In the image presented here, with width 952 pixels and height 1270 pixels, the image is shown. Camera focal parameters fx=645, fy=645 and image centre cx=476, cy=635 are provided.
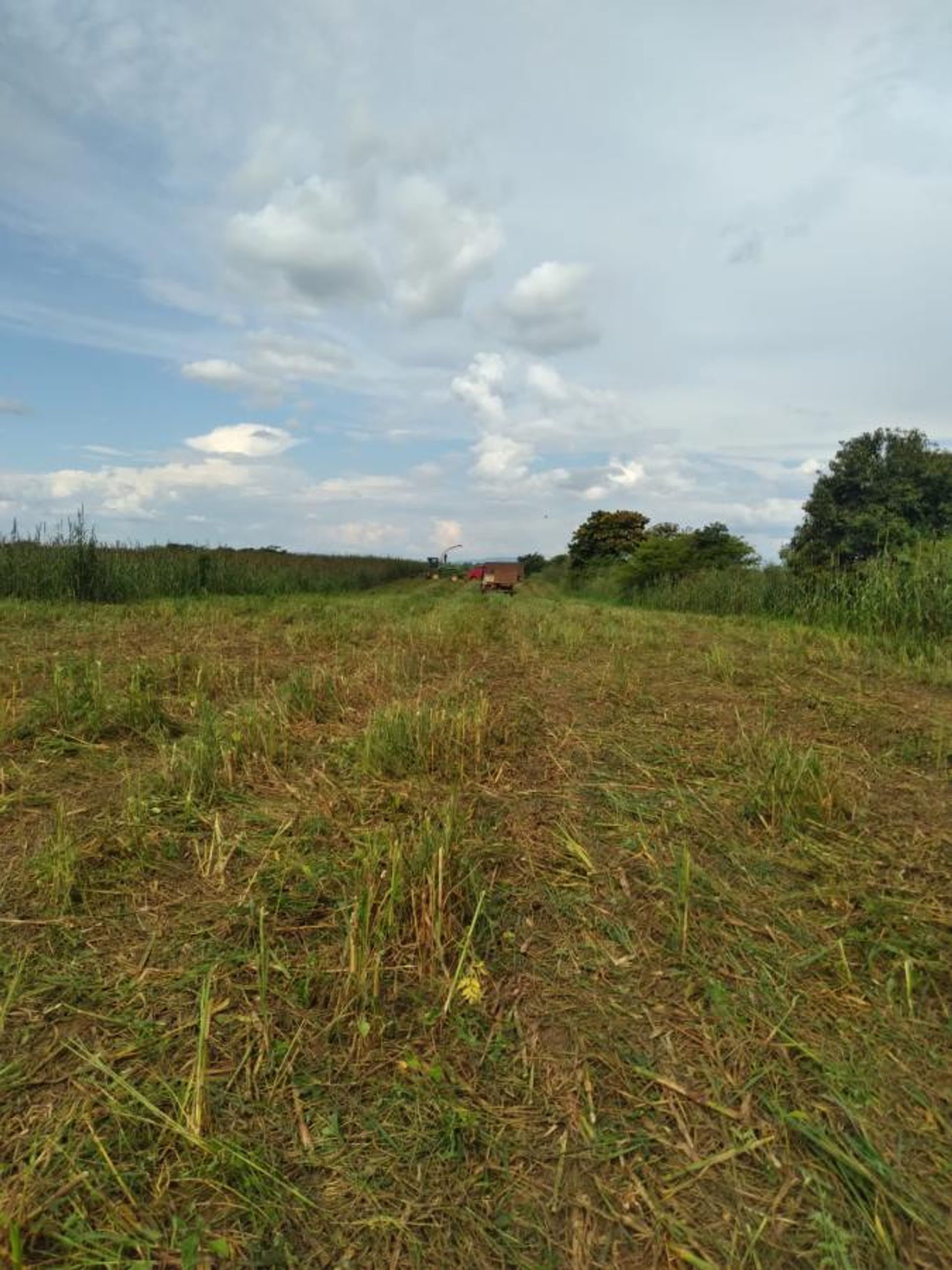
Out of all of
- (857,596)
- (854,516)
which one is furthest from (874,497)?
(857,596)

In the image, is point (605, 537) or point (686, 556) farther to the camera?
point (605, 537)

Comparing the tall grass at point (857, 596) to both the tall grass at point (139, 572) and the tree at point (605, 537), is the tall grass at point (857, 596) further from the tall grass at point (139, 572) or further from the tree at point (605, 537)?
the tree at point (605, 537)

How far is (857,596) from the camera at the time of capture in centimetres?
1134

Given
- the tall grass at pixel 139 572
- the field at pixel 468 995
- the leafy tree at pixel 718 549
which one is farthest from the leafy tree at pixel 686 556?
the field at pixel 468 995

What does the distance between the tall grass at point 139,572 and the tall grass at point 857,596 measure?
1248cm

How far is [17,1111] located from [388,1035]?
861 mm

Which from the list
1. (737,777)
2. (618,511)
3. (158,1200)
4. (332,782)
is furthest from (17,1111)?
(618,511)

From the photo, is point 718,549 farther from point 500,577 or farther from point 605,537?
point 605,537

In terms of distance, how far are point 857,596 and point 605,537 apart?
1117 inches

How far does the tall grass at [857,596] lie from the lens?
30.9 feet

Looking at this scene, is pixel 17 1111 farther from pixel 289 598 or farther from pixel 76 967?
pixel 289 598

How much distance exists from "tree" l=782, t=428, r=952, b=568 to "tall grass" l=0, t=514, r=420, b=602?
15.3 meters

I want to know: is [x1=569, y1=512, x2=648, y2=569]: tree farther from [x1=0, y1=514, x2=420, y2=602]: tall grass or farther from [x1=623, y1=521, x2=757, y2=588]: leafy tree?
[x1=0, y1=514, x2=420, y2=602]: tall grass

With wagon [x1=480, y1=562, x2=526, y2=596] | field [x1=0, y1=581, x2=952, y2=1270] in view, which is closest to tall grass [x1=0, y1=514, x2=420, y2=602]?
wagon [x1=480, y1=562, x2=526, y2=596]
